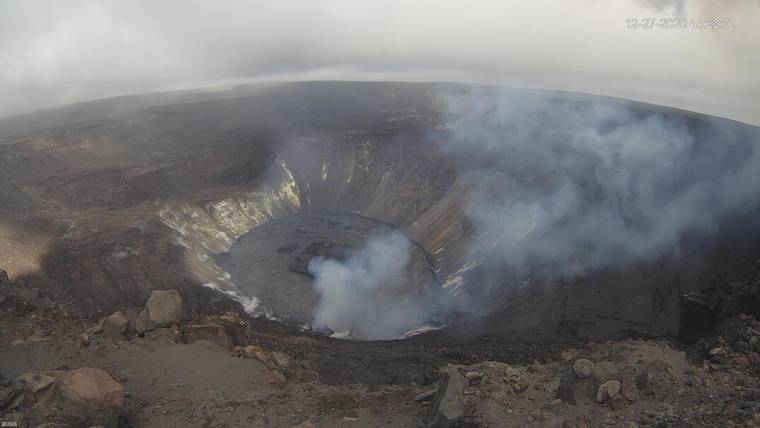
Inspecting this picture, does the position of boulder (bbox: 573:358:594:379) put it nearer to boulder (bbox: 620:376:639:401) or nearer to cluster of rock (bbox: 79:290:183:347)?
boulder (bbox: 620:376:639:401)

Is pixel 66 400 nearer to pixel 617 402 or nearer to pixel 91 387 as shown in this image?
pixel 91 387

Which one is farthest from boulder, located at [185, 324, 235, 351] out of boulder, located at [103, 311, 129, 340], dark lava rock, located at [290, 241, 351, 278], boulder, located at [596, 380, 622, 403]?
dark lava rock, located at [290, 241, 351, 278]

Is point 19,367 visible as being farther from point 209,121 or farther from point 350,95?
point 350,95

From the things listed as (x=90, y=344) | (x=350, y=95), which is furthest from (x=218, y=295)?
(x=350, y=95)

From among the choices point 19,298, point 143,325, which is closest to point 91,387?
point 143,325

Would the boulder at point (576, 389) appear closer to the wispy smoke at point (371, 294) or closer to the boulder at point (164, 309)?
the boulder at point (164, 309)

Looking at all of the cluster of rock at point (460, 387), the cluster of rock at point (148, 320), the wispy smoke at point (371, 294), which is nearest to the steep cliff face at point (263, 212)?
the wispy smoke at point (371, 294)
